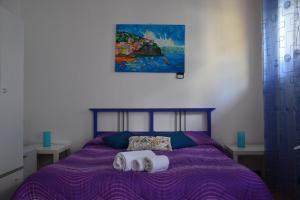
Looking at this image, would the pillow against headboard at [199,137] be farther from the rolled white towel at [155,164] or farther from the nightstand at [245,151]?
the rolled white towel at [155,164]

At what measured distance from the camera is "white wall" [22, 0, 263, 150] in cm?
359

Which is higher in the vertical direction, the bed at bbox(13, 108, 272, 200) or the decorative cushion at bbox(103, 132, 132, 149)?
the decorative cushion at bbox(103, 132, 132, 149)

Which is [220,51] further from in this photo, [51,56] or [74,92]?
[51,56]

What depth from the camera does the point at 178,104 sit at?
3.58 meters

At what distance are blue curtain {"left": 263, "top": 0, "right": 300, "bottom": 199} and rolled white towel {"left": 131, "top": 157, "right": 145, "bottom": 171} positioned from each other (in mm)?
1466

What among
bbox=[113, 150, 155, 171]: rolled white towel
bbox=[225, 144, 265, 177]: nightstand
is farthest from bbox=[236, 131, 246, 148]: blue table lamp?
bbox=[113, 150, 155, 171]: rolled white towel

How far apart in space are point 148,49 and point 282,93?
1.65 metres

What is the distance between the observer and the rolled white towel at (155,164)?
79.4 inches

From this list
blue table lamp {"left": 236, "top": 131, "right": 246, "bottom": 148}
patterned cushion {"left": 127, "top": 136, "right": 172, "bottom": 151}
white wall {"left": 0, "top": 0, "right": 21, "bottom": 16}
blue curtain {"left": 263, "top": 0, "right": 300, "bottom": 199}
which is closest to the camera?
blue curtain {"left": 263, "top": 0, "right": 300, "bottom": 199}

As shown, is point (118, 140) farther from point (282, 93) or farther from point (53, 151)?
point (282, 93)

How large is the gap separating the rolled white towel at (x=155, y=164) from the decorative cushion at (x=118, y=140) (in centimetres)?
99

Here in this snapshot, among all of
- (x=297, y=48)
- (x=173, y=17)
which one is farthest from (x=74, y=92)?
(x=297, y=48)

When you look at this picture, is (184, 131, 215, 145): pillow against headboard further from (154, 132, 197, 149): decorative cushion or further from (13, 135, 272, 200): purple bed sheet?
(13, 135, 272, 200): purple bed sheet

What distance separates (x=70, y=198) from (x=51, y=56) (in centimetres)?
227
